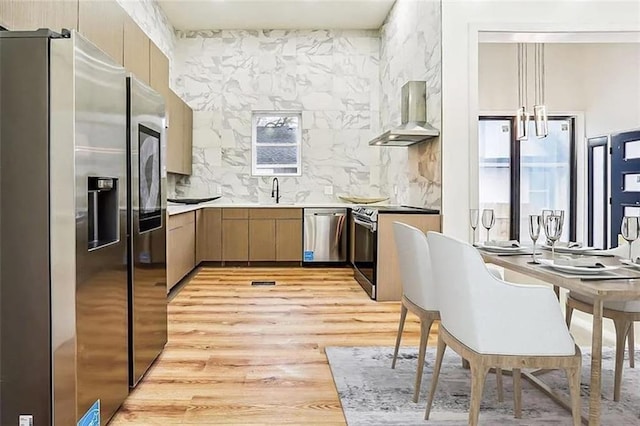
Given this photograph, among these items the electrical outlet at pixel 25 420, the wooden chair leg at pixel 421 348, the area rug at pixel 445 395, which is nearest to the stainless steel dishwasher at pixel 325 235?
the area rug at pixel 445 395

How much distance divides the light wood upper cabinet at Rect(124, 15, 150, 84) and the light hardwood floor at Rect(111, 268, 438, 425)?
74.9 inches

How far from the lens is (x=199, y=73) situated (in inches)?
280

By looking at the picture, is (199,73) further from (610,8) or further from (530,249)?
(530,249)

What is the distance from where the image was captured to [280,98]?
23.5 feet

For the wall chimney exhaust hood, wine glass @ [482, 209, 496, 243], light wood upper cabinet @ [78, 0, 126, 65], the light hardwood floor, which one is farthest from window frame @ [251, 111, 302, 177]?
wine glass @ [482, 209, 496, 243]

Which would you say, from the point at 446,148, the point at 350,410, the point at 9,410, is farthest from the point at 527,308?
the point at 446,148

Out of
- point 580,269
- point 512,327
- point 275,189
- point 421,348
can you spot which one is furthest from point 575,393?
point 275,189

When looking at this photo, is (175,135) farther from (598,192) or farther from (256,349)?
(598,192)

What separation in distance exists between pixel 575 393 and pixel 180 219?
4.22 meters

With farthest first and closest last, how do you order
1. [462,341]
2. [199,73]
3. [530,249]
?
[199,73] → [530,249] → [462,341]

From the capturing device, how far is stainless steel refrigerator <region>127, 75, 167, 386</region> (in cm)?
241

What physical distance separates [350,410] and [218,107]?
18.3ft

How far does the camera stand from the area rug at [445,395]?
7.32 feet

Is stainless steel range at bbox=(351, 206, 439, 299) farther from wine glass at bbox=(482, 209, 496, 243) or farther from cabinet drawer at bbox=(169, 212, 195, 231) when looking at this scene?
cabinet drawer at bbox=(169, 212, 195, 231)
